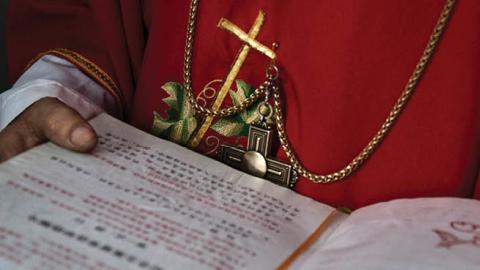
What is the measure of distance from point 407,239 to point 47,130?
0.38 meters

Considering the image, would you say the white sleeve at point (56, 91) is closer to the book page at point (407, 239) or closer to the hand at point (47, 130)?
the hand at point (47, 130)

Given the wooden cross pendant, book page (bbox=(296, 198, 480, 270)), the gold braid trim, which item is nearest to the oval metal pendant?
the wooden cross pendant

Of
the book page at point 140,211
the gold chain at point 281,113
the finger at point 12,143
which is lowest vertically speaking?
the finger at point 12,143

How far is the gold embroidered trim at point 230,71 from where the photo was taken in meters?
0.78

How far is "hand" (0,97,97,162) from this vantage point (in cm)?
68

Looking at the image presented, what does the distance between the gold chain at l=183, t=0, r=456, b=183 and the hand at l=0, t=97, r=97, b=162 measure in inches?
6.4

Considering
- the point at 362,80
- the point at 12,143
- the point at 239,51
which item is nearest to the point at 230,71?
the point at 239,51

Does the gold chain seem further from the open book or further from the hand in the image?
the hand

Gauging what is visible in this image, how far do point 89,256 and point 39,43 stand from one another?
0.54 m

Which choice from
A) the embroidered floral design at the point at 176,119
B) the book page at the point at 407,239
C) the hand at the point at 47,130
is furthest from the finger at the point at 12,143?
the book page at the point at 407,239

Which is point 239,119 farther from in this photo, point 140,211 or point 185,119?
point 140,211

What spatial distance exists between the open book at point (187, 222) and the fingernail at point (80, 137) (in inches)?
0.6

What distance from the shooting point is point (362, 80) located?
74cm

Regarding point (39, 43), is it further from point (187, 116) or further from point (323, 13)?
point (323, 13)
